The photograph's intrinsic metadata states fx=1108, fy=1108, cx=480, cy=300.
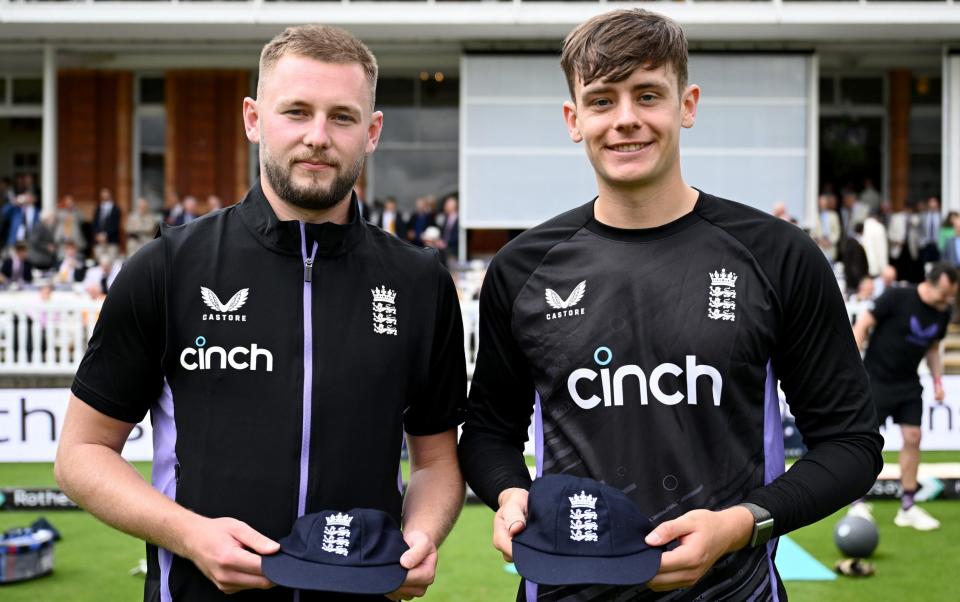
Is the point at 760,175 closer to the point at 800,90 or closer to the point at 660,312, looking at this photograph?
the point at 800,90

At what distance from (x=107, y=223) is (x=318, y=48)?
24129 millimetres

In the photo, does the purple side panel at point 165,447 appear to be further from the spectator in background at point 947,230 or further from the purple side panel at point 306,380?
the spectator in background at point 947,230

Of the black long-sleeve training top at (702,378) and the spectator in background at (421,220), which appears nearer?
the black long-sleeve training top at (702,378)

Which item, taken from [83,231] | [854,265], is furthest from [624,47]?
[83,231]

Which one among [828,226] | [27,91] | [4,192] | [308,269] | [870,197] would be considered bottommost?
[308,269]

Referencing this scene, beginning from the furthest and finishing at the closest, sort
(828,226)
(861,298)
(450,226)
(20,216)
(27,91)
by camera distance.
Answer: (27,91), (450,226), (20,216), (828,226), (861,298)

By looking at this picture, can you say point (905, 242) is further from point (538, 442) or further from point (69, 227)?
point (538, 442)

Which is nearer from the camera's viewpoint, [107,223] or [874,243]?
[874,243]

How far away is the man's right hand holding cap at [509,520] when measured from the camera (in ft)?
8.10

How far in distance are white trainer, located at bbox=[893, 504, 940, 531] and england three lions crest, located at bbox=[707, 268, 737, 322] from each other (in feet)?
23.4

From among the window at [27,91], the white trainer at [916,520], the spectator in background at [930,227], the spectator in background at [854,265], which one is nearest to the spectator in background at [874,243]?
the spectator in background at [854,265]

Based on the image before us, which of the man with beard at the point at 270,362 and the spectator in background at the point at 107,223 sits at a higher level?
the spectator in background at the point at 107,223

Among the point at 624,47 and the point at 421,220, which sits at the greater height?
the point at 421,220

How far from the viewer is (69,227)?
2491 cm
